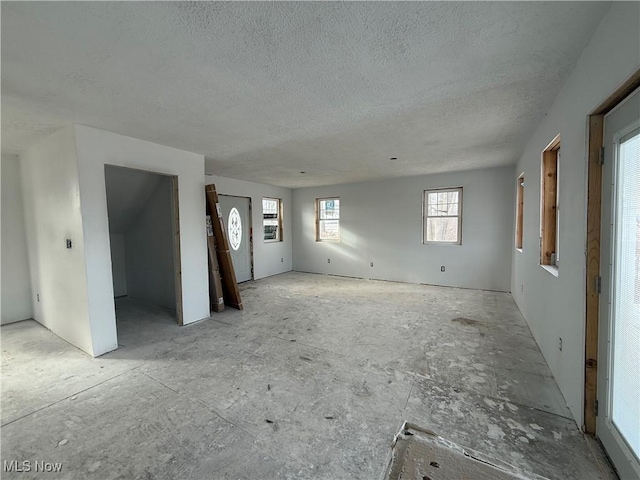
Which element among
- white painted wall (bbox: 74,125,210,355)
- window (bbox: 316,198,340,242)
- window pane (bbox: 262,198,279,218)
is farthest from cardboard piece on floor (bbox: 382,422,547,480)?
window pane (bbox: 262,198,279,218)

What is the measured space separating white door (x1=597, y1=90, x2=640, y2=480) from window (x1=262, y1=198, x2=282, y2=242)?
6.10m

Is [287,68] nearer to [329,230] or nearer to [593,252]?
[593,252]

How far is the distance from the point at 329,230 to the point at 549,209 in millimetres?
5003

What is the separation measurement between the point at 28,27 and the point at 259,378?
8.84 feet

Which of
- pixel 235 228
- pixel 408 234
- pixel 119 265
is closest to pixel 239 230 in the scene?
pixel 235 228

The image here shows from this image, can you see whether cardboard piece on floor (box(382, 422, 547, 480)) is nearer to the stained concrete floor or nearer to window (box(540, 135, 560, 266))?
the stained concrete floor

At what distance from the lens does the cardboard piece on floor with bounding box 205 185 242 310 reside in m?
4.08

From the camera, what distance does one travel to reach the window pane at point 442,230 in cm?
559

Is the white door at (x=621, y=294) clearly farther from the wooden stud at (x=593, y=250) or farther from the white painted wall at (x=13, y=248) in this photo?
the white painted wall at (x=13, y=248)

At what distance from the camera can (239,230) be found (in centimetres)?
610

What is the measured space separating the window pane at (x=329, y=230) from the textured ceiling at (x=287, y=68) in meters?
4.02

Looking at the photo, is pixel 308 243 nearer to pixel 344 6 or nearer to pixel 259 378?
pixel 259 378

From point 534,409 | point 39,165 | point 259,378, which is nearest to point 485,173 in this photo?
point 534,409

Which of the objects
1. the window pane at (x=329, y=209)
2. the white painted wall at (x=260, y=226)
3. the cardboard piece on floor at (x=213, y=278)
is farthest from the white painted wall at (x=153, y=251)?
the window pane at (x=329, y=209)
